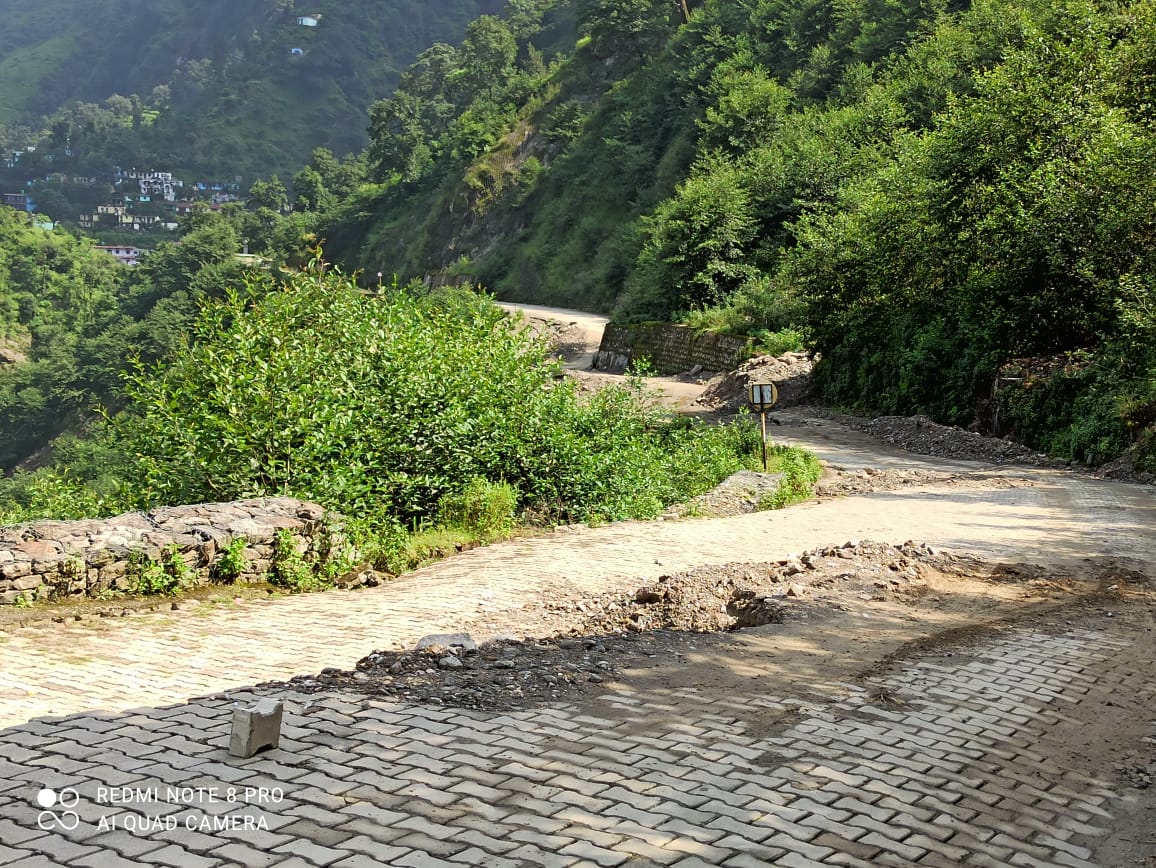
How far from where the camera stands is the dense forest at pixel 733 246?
42.3 feet

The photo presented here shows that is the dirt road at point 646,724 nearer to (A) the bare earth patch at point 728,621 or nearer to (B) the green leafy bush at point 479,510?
(A) the bare earth patch at point 728,621

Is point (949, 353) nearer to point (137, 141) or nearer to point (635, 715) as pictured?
point (635, 715)

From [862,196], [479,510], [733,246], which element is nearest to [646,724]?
[479,510]

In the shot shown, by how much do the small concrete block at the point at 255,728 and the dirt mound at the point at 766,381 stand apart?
22.6m

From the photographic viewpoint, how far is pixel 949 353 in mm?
22750

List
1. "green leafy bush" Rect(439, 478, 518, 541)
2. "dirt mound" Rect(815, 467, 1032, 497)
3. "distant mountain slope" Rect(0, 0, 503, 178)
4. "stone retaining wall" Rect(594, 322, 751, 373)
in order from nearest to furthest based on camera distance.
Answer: "green leafy bush" Rect(439, 478, 518, 541), "dirt mound" Rect(815, 467, 1032, 497), "stone retaining wall" Rect(594, 322, 751, 373), "distant mountain slope" Rect(0, 0, 503, 178)

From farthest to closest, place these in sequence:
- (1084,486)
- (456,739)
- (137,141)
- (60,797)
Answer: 1. (137,141)
2. (1084,486)
3. (456,739)
4. (60,797)

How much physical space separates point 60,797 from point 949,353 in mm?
21250

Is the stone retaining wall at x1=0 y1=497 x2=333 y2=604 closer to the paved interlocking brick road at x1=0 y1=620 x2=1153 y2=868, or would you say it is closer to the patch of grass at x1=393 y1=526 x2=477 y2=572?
the patch of grass at x1=393 y1=526 x2=477 y2=572

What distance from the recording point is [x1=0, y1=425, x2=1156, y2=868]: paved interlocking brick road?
3.98m

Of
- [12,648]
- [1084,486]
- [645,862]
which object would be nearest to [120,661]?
[12,648]

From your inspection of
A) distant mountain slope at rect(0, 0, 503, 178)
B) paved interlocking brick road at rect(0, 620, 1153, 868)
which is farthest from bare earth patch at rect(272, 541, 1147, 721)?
distant mountain slope at rect(0, 0, 503, 178)

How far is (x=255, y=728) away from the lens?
469 cm

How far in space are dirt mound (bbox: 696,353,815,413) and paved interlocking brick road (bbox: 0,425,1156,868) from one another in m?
20.1
